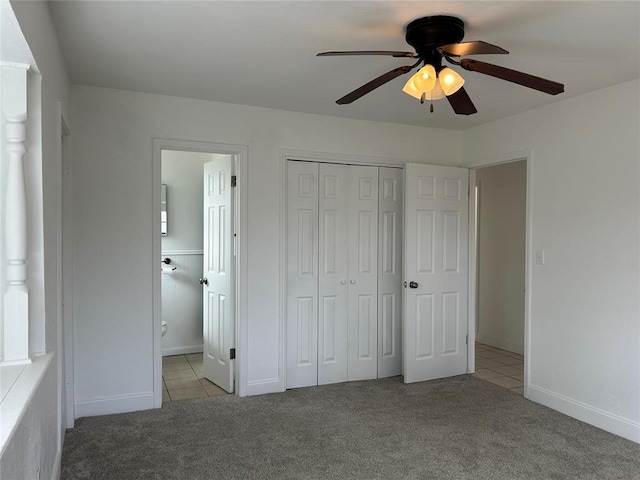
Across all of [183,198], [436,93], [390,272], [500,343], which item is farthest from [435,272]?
[183,198]

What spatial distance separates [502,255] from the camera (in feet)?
17.9

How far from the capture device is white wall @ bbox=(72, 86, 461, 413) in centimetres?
327

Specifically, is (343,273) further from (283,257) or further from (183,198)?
(183,198)

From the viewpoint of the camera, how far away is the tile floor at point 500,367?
415 cm

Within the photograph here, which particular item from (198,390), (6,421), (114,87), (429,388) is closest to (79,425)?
(198,390)

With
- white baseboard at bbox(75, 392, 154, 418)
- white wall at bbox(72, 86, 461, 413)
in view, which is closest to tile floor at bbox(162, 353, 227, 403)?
white baseboard at bbox(75, 392, 154, 418)

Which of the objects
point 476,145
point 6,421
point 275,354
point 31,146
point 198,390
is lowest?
point 198,390

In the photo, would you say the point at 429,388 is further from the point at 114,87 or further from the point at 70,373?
the point at 114,87

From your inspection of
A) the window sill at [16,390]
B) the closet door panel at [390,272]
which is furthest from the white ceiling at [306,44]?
the window sill at [16,390]

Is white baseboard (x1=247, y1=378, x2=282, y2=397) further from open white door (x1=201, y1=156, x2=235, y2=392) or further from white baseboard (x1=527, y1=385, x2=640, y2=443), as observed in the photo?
white baseboard (x1=527, y1=385, x2=640, y2=443)

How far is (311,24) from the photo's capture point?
2258mm

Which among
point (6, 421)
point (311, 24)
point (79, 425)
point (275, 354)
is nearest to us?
point (6, 421)

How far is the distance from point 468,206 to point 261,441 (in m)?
2.85

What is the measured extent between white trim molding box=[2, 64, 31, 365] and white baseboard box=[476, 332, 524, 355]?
15.9ft
